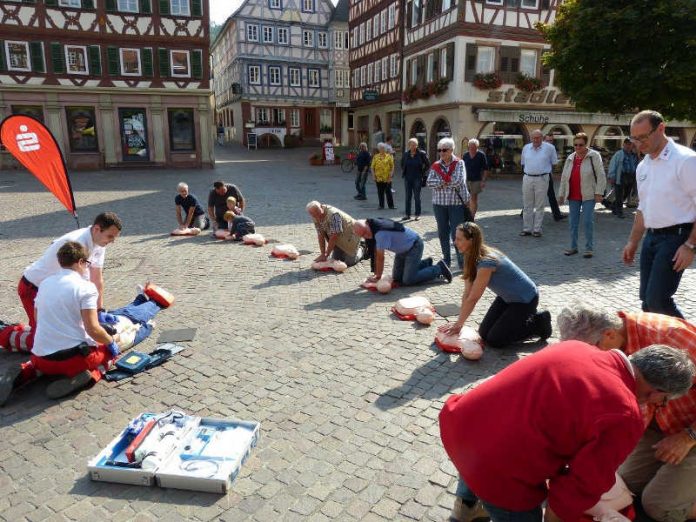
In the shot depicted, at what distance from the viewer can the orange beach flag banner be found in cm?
725

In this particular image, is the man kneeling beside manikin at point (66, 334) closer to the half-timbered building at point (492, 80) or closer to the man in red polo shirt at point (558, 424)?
the man in red polo shirt at point (558, 424)


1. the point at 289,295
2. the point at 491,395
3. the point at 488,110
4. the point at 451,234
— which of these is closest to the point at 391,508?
the point at 491,395

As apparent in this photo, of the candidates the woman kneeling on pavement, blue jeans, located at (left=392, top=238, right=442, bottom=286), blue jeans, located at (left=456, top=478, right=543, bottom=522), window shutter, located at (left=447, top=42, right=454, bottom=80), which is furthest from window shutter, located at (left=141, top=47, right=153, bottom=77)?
blue jeans, located at (left=456, top=478, right=543, bottom=522)

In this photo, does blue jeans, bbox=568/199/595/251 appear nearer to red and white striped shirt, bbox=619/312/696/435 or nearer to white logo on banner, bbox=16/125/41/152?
red and white striped shirt, bbox=619/312/696/435

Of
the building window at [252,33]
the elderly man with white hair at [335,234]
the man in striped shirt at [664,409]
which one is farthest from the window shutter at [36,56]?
the man in striped shirt at [664,409]

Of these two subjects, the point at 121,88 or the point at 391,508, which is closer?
the point at 391,508

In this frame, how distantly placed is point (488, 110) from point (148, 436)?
24257mm

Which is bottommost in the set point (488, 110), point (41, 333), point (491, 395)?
point (41, 333)

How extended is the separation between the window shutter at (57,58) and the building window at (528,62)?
22.7 m

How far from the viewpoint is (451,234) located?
27.8 feet

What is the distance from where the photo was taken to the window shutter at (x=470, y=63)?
24344mm

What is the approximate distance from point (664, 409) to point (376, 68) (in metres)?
35.5

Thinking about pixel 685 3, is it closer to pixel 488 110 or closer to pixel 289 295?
pixel 289 295

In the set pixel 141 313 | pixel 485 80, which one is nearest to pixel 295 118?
pixel 485 80
